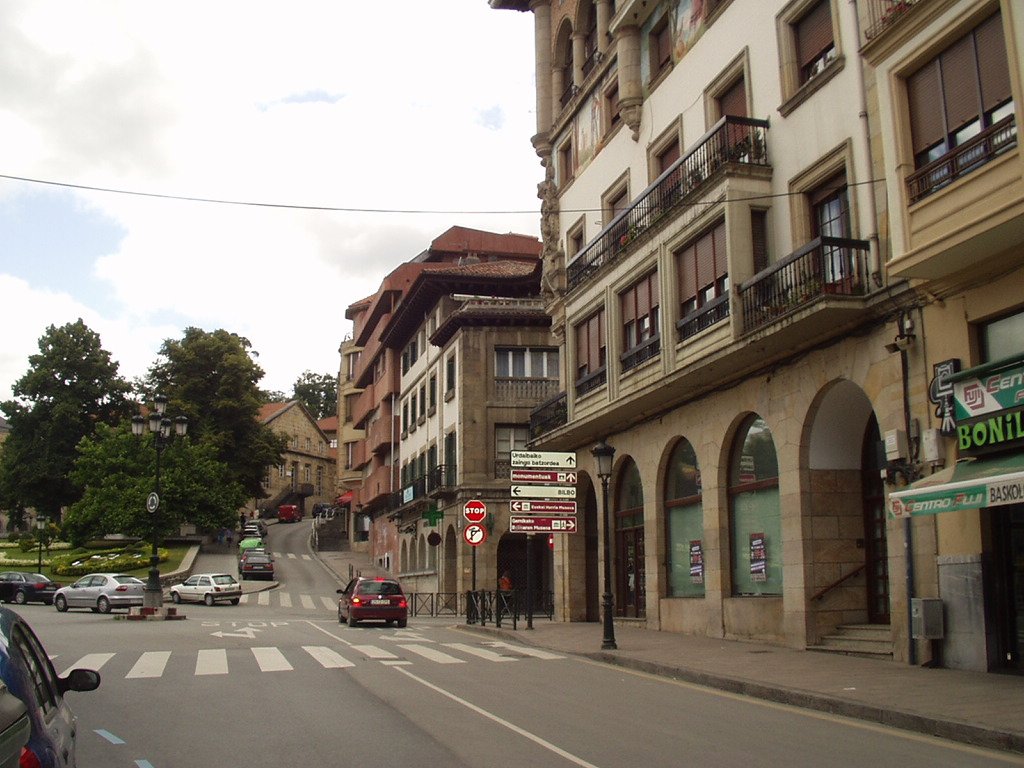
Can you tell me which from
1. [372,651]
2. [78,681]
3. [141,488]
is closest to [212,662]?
[372,651]

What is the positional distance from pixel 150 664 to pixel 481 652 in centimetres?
603

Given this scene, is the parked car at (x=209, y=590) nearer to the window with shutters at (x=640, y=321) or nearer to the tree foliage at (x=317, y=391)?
the window with shutters at (x=640, y=321)

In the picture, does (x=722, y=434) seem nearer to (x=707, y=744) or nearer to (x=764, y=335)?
(x=764, y=335)

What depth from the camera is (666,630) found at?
24.1 metres

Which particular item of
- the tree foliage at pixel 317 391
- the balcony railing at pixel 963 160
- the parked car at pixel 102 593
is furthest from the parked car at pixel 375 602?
the tree foliage at pixel 317 391

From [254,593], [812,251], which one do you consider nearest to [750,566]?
[812,251]

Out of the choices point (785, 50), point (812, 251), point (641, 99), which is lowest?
point (812, 251)

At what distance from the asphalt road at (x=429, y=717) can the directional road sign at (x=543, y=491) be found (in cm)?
530

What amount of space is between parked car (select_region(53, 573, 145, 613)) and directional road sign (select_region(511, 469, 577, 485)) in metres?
20.0

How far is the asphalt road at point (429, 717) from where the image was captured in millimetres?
8742

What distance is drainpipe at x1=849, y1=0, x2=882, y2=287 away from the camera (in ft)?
55.1

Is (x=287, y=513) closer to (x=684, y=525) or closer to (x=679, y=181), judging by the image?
(x=684, y=525)

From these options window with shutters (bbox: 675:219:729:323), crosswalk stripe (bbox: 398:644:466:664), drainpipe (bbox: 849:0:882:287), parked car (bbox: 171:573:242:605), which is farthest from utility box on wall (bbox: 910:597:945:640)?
parked car (bbox: 171:573:242:605)

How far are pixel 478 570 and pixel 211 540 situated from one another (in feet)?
101
